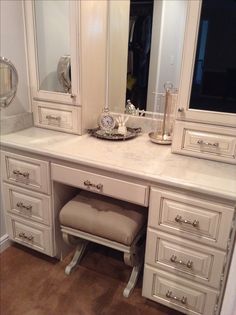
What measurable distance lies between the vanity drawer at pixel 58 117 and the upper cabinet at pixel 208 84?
606mm

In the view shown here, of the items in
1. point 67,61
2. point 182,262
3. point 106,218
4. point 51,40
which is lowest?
point 182,262

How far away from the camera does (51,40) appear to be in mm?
1625

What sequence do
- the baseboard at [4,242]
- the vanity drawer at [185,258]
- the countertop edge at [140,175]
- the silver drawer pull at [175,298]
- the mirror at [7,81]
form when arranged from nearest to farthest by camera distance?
1. the countertop edge at [140,175]
2. the vanity drawer at [185,258]
3. the silver drawer pull at [175,298]
4. the mirror at [7,81]
5. the baseboard at [4,242]

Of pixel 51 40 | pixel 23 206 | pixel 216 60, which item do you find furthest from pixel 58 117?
pixel 216 60

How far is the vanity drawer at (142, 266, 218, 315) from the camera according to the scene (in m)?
1.23

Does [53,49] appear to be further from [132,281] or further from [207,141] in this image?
[132,281]

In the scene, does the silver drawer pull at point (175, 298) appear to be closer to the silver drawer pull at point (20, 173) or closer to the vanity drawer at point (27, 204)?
the vanity drawer at point (27, 204)

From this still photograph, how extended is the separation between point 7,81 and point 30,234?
2.87ft

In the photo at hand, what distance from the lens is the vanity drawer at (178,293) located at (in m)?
1.23

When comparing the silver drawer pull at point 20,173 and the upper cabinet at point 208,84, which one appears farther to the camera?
the silver drawer pull at point 20,173

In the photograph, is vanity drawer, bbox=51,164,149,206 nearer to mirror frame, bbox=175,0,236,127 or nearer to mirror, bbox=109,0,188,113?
mirror frame, bbox=175,0,236,127

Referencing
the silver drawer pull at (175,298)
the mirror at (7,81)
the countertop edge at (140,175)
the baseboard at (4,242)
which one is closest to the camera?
the countertop edge at (140,175)

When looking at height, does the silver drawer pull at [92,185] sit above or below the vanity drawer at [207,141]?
below

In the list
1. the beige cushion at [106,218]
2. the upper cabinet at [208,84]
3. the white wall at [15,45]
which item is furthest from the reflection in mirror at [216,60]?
the white wall at [15,45]
